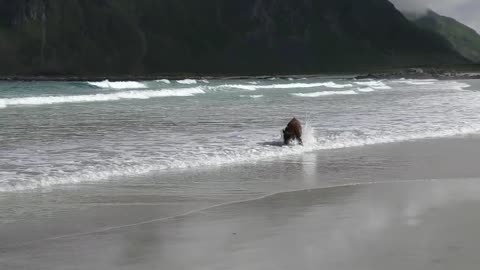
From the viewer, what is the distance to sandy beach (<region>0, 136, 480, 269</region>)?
5.98 meters

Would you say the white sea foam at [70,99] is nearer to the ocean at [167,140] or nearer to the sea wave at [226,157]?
the ocean at [167,140]

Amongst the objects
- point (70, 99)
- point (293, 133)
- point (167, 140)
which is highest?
point (293, 133)

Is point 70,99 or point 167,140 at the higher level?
point 167,140

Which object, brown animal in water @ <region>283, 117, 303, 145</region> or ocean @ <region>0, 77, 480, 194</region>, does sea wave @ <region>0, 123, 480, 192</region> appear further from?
brown animal in water @ <region>283, 117, 303, 145</region>

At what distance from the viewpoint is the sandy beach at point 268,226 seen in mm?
5984

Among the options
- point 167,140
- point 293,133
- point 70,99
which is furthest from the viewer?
point 70,99

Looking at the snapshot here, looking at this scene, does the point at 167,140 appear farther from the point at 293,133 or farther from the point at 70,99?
the point at 70,99

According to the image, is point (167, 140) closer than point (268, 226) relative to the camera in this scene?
No

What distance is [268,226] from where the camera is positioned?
7.20m

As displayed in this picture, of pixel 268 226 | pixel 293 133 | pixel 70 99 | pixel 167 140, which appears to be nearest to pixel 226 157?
pixel 293 133

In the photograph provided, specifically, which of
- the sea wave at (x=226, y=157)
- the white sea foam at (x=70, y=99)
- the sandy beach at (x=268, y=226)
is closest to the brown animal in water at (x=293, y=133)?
the sea wave at (x=226, y=157)

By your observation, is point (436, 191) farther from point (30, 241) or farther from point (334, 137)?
point (334, 137)

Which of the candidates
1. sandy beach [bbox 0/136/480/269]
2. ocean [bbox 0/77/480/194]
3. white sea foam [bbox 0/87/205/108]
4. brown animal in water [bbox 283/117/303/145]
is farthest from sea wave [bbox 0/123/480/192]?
white sea foam [bbox 0/87/205/108]

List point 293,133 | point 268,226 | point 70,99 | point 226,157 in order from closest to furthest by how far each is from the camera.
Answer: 1. point 268,226
2. point 226,157
3. point 293,133
4. point 70,99
